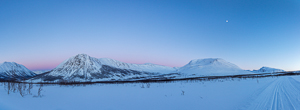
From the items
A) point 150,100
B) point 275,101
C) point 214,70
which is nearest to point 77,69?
point 214,70

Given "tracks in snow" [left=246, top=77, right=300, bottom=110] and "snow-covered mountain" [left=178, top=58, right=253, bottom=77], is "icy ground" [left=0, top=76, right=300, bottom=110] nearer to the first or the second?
"tracks in snow" [left=246, top=77, right=300, bottom=110]

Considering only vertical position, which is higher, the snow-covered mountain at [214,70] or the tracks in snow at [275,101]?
the tracks in snow at [275,101]

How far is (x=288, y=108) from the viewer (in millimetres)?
5180

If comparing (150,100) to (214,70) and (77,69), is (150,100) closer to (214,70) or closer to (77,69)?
(214,70)

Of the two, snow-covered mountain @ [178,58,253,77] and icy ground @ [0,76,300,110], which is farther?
snow-covered mountain @ [178,58,253,77]

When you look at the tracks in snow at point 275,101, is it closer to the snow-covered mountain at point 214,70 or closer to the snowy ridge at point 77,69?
the snow-covered mountain at point 214,70

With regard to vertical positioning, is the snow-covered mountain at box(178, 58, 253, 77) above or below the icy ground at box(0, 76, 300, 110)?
below

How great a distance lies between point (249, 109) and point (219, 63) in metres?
176

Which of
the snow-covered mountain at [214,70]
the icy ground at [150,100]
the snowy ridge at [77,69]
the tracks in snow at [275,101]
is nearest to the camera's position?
the tracks in snow at [275,101]

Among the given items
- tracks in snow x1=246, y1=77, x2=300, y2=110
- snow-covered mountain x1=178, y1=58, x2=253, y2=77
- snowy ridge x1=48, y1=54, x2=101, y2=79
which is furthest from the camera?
snowy ridge x1=48, y1=54, x2=101, y2=79

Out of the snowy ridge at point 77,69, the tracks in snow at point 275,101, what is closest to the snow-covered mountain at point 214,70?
the snowy ridge at point 77,69

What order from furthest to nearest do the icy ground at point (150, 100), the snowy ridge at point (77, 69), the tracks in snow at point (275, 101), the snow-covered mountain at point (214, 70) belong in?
the snowy ridge at point (77, 69) → the snow-covered mountain at point (214, 70) → the icy ground at point (150, 100) → the tracks in snow at point (275, 101)

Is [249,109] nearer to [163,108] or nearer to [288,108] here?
[288,108]

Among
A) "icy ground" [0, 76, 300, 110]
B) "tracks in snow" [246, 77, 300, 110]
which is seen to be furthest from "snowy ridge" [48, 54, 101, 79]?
"tracks in snow" [246, 77, 300, 110]
